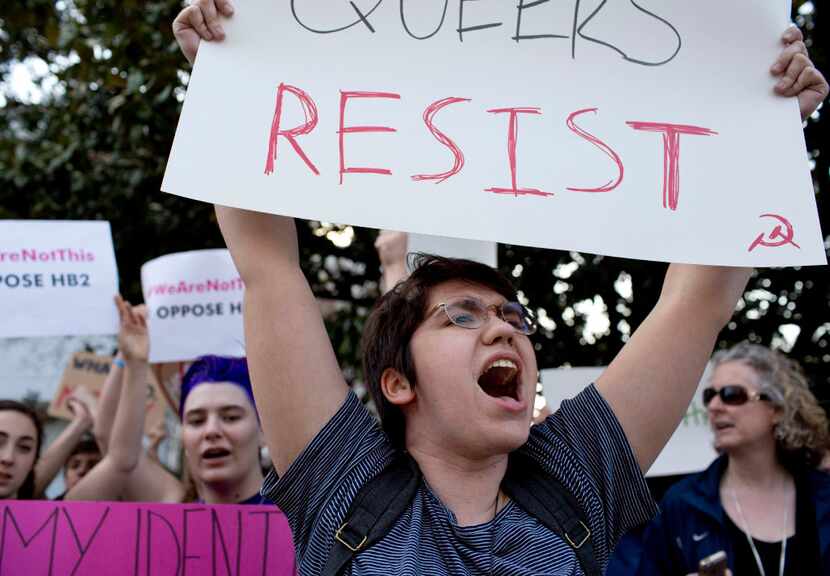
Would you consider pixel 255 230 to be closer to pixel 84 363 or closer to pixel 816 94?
pixel 816 94

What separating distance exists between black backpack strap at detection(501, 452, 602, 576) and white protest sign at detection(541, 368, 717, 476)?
218 cm

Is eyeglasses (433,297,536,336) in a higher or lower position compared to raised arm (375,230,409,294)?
higher

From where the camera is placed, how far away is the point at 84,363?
4.14m

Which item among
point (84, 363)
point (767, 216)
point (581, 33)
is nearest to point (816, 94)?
point (767, 216)

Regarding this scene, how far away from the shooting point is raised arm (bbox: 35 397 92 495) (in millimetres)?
3152

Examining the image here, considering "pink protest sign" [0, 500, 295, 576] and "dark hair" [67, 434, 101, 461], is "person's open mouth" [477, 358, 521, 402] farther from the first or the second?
"dark hair" [67, 434, 101, 461]

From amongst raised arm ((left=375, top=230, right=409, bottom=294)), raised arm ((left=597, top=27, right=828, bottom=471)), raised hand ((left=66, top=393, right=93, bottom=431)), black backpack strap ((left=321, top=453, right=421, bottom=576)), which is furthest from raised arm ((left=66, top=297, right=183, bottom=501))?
raised arm ((left=597, top=27, right=828, bottom=471))

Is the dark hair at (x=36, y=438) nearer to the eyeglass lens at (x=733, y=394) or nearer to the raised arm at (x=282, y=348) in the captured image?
the raised arm at (x=282, y=348)

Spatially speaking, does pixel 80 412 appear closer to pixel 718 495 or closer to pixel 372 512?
pixel 718 495

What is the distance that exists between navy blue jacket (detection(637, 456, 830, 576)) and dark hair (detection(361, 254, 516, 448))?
5.09ft

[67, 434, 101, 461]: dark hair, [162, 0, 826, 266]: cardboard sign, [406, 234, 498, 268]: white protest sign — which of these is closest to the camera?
[162, 0, 826, 266]: cardboard sign

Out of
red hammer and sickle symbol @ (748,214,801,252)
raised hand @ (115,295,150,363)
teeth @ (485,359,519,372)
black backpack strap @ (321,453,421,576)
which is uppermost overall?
red hammer and sickle symbol @ (748,214,801,252)

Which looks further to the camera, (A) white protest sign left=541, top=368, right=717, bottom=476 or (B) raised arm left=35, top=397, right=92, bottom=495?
(A) white protest sign left=541, top=368, right=717, bottom=476

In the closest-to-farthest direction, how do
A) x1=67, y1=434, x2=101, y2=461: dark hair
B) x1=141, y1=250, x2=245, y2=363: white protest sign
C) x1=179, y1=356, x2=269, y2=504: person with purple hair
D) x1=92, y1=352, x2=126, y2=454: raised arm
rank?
x1=179, y1=356, x2=269, y2=504: person with purple hair
x1=92, y1=352, x2=126, y2=454: raised arm
x1=141, y1=250, x2=245, y2=363: white protest sign
x1=67, y1=434, x2=101, y2=461: dark hair
